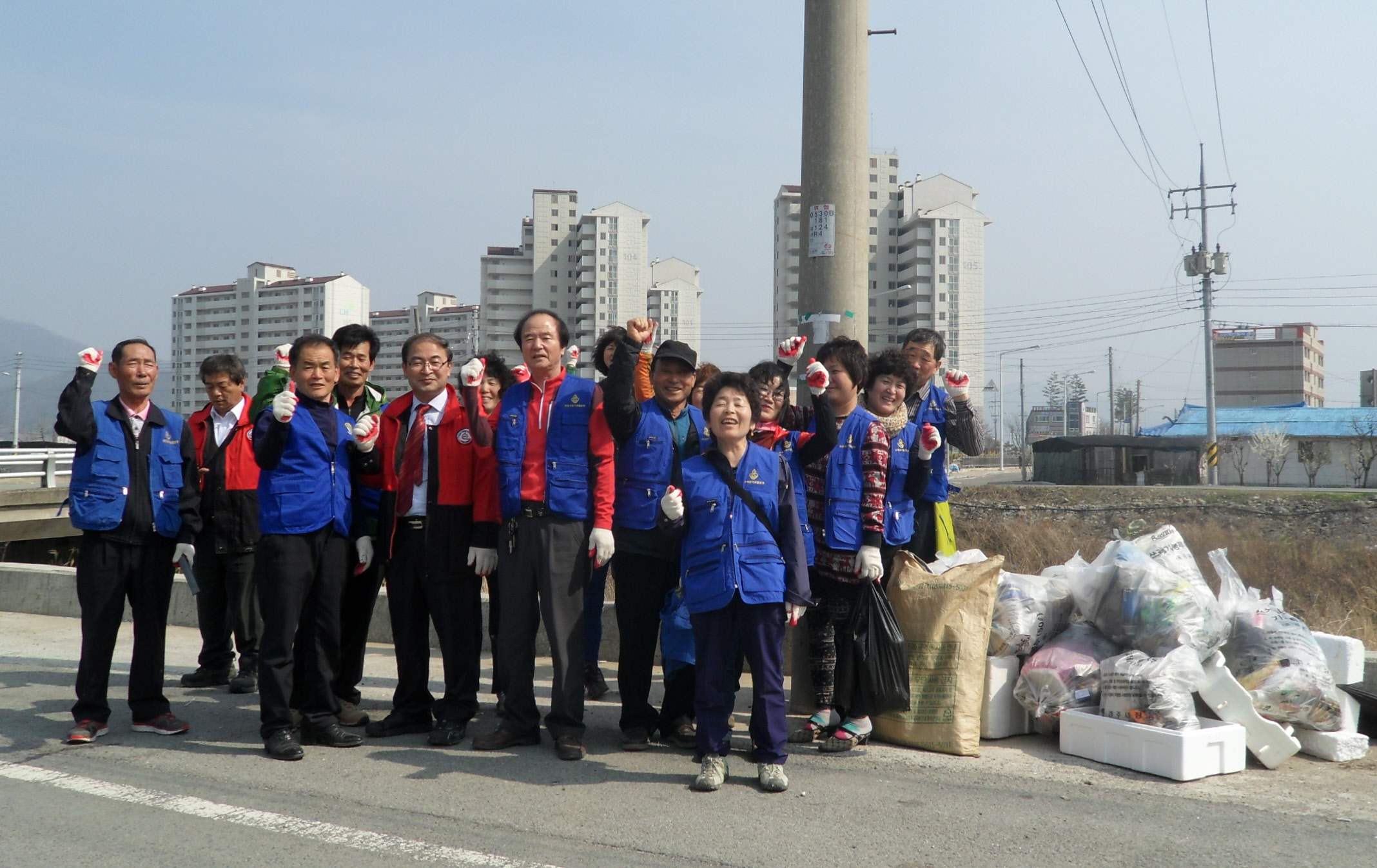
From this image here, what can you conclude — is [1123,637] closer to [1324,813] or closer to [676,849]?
[1324,813]

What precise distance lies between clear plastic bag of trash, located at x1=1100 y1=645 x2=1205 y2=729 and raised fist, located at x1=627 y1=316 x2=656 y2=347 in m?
2.65

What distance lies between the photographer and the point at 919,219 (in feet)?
287

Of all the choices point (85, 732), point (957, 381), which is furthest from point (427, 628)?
point (957, 381)

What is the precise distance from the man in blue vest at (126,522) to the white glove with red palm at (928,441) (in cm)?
381

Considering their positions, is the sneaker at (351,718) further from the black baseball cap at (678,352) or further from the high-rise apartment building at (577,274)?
the high-rise apartment building at (577,274)

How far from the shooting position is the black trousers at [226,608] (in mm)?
5957

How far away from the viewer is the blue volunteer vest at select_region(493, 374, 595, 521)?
4523mm

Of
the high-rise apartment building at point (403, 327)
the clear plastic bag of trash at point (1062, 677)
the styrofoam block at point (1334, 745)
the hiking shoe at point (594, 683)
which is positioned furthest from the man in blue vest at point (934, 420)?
the high-rise apartment building at point (403, 327)

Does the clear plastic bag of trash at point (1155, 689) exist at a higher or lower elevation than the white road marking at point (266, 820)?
higher

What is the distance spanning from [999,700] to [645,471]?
2.10 meters

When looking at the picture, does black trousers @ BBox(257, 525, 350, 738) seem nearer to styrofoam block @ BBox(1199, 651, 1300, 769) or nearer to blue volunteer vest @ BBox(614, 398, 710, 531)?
blue volunteer vest @ BBox(614, 398, 710, 531)

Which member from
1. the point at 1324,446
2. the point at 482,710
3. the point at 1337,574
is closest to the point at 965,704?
the point at 482,710

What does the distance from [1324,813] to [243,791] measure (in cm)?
434

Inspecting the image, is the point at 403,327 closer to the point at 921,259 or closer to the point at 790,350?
the point at 921,259
